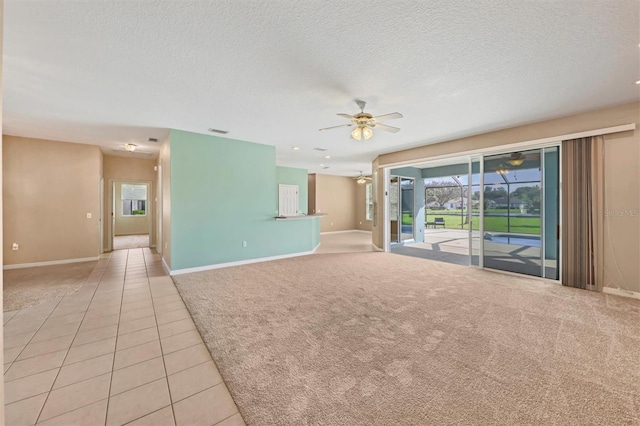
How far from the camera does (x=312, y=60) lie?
2.75 m

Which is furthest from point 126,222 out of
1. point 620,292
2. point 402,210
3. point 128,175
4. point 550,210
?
point 620,292

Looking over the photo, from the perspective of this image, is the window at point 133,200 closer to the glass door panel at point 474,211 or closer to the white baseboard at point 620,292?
the glass door panel at point 474,211

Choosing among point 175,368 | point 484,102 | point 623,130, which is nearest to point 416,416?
point 175,368

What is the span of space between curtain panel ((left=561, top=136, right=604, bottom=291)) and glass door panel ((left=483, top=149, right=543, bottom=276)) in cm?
46

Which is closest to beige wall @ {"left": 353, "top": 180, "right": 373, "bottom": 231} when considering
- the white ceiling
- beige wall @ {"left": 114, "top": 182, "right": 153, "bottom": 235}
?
the white ceiling

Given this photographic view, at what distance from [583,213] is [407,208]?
17.0ft

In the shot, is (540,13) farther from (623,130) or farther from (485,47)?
(623,130)

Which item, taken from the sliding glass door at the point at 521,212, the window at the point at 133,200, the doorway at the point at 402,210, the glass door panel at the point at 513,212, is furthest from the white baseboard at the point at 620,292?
the window at the point at 133,200

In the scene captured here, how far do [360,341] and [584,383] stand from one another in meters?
1.80

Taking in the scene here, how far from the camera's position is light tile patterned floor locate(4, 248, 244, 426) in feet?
6.13

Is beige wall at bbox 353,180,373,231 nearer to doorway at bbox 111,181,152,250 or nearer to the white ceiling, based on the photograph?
the white ceiling

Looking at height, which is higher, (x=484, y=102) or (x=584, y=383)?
(x=484, y=102)

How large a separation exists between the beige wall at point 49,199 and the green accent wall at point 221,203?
305 cm

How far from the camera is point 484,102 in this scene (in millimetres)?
3766
